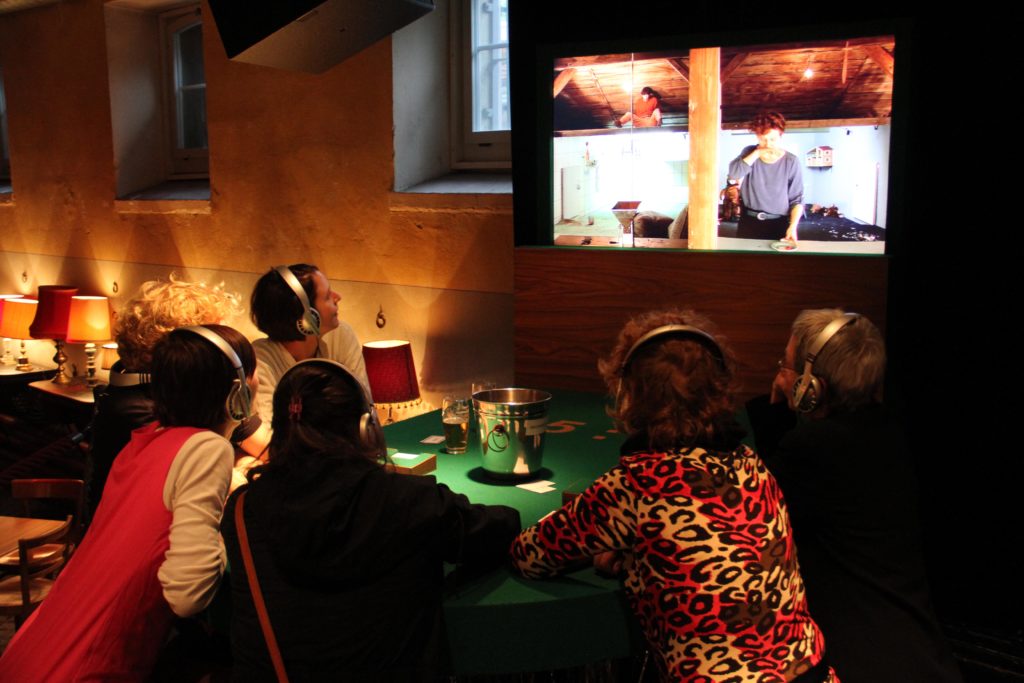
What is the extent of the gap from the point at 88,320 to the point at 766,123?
4.32 m

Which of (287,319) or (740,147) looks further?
(740,147)

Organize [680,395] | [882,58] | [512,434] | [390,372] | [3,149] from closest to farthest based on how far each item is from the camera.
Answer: [680,395] → [512,434] → [882,58] → [390,372] → [3,149]

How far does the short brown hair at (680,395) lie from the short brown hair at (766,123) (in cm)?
174

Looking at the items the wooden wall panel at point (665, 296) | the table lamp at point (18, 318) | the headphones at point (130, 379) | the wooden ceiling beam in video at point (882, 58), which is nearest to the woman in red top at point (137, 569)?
the headphones at point (130, 379)

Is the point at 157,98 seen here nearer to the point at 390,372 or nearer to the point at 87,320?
the point at 87,320

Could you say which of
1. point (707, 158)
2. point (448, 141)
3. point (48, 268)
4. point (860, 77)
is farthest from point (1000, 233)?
point (48, 268)

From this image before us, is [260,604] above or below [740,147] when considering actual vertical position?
below

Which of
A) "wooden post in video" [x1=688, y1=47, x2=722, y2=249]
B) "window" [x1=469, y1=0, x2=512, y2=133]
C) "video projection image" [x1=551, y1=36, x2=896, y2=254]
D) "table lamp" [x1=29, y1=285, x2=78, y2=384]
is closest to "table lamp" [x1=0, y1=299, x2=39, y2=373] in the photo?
"table lamp" [x1=29, y1=285, x2=78, y2=384]

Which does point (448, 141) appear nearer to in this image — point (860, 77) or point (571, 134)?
point (571, 134)

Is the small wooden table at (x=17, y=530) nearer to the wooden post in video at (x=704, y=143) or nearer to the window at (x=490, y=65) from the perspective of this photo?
the wooden post in video at (x=704, y=143)

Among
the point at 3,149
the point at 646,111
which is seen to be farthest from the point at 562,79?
the point at 3,149

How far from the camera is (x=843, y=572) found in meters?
1.82

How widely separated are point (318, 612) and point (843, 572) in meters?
1.02

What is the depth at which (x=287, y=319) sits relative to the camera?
118 inches
